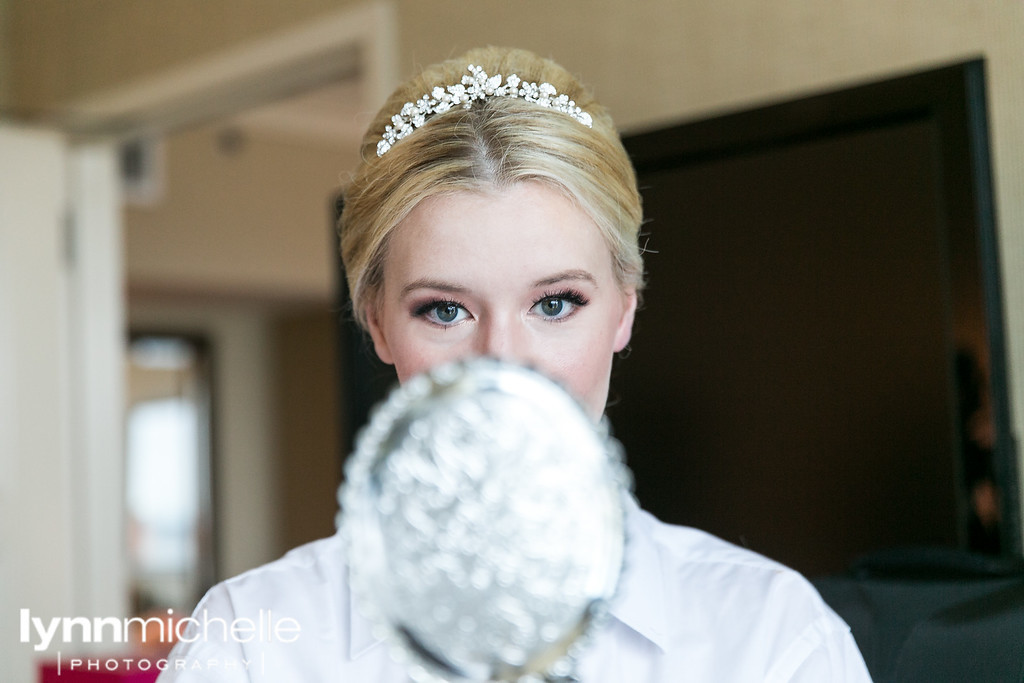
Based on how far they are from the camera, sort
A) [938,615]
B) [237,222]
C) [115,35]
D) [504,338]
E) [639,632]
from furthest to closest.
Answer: [237,222]
[115,35]
[938,615]
[639,632]
[504,338]

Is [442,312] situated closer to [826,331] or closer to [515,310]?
[515,310]

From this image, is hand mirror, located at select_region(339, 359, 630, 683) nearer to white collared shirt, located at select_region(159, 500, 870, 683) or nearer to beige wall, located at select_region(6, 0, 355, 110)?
white collared shirt, located at select_region(159, 500, 870, 683)

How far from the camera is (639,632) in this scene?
908 millimetres

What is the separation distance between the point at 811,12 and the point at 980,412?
26.9 inches

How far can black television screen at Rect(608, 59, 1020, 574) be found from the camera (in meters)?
1.23

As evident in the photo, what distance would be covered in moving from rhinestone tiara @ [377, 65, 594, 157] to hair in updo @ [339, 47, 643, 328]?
0.03ft

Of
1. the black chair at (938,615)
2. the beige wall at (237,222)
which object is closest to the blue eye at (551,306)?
the black chair at (938,615)

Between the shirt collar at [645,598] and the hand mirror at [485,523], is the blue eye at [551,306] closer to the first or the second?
the shirt collar at [645,598]

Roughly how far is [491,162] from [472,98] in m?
0.12

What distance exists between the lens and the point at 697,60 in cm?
173

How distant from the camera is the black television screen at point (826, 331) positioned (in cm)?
123

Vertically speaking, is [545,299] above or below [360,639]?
above

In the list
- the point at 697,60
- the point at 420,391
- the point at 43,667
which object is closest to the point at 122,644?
the point at 43,667

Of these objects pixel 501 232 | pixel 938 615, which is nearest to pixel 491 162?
pixel 501 232
